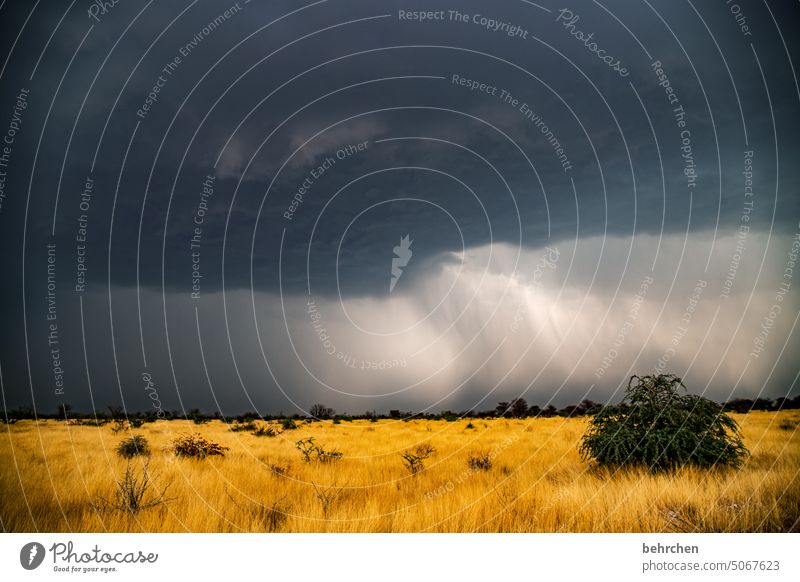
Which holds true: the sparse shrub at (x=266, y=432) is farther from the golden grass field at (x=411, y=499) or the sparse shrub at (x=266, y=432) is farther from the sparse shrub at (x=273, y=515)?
the sparse shrub at (x=273, y=515)

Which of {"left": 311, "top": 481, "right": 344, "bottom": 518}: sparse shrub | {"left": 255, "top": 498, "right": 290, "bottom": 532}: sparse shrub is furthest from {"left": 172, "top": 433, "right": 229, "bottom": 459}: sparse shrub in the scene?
{"left": 255, "top": 498, "right": 290, "bottom": 532}: sparse shrub

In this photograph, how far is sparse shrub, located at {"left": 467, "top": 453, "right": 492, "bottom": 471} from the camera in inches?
460

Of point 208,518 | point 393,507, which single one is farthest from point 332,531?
point 208,518

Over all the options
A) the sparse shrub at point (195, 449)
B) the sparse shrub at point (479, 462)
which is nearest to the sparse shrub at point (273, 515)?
the sparse shrub at point (479, 462)

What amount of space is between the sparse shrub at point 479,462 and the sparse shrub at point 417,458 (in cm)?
127

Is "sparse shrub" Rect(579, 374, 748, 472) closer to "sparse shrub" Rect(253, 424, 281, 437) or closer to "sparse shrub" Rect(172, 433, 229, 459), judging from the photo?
"sparse shrub" Rect(172, 433, 229, 459)

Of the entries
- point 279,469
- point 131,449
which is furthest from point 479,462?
point 131,449
